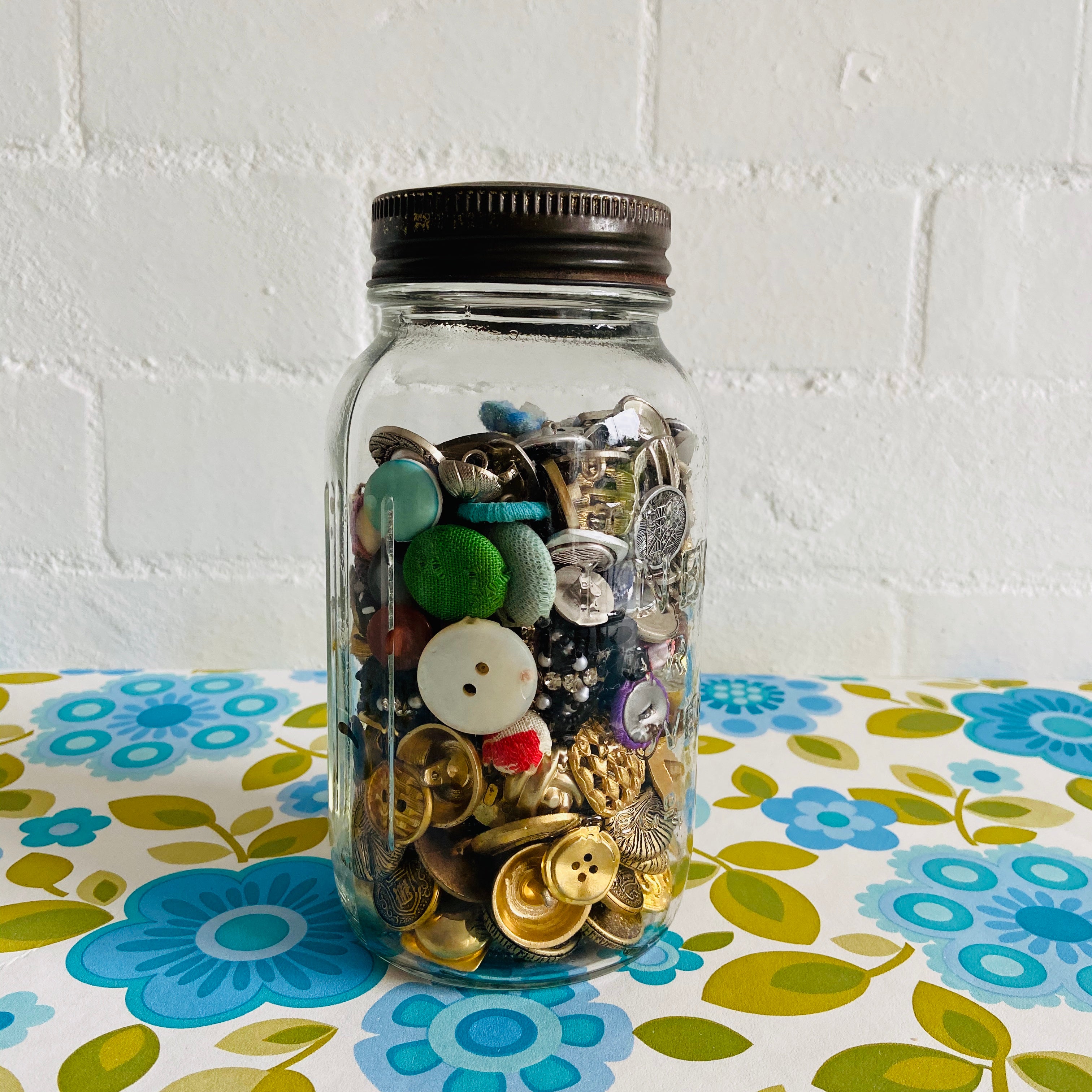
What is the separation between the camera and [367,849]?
512 mm

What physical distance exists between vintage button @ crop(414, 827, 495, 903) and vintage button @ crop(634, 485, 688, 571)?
0.15 metres

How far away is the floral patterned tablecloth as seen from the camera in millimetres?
444

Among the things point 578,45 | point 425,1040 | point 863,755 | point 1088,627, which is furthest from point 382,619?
point 1088,627

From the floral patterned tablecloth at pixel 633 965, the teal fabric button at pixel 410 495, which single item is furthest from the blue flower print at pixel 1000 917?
the teal fabric button at pixel 410 495

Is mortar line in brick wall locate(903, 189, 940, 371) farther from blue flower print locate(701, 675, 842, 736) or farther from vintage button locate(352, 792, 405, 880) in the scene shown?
vintage button locate(352, 792, 405, 880)

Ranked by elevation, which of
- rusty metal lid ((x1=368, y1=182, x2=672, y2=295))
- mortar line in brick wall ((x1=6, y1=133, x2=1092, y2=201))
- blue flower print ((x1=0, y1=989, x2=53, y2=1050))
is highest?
mortar line in brick wall ((x1=6, y1=133, x2=1092, y2=201))

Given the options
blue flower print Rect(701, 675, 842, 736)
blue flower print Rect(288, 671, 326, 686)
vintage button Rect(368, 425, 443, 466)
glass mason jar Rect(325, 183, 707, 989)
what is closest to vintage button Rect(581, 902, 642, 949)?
glass mason jar Rect(325, 183, 707, 989)

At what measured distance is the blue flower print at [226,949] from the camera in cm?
48

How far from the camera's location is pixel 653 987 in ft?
1.63

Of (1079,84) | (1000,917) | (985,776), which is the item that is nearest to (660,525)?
(1000,917)

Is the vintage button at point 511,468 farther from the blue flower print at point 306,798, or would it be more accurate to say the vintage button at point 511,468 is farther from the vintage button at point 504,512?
the blue flower print at point 306,798

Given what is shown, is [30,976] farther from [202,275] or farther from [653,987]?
[202,275]

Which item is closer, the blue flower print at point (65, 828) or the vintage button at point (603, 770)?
the vintage button at point (603, 770)

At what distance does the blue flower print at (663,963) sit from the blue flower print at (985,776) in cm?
31
